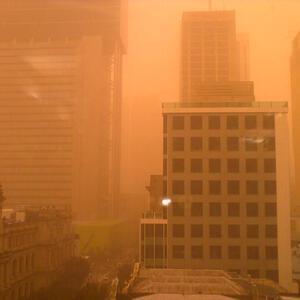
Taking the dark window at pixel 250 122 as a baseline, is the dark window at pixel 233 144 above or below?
below

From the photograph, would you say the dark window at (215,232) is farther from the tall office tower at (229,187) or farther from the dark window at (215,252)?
the dark window at (215,252)

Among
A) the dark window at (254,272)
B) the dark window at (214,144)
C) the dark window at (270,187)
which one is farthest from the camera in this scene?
the dark window at (214,144)

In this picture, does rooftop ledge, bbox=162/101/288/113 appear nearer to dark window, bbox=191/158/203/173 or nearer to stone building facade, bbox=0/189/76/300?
dark window, bbox=191/158/203/173

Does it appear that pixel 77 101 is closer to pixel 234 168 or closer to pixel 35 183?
pixel 35 183

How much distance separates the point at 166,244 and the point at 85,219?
3484 cm

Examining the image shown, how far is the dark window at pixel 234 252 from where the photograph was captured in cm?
2288

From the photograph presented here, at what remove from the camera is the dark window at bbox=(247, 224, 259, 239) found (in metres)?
23.0

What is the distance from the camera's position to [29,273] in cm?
2203

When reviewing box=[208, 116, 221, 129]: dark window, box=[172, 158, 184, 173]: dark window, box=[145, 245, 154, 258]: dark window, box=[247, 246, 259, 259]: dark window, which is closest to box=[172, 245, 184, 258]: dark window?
box=[145, 245, 154, 258]: dark window

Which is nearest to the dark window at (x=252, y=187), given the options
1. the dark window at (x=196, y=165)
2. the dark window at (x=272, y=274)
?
the dark window at (x=196, y=165)

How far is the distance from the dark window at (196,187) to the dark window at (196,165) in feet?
1.88

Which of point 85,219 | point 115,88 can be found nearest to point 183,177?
point 85,219

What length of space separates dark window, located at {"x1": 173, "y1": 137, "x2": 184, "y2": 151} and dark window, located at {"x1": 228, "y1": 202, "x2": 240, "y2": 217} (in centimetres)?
385

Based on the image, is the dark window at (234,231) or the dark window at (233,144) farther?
the dark window at (233,144)
